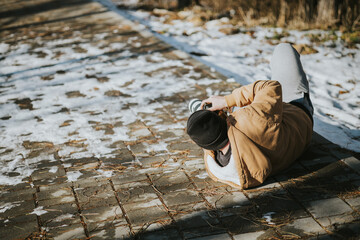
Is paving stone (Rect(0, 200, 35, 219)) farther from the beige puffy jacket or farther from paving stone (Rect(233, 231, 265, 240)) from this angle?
paving stone (Rect(233, 231, 265, 240))

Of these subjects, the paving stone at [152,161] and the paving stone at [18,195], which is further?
the paving stone at [152,161]

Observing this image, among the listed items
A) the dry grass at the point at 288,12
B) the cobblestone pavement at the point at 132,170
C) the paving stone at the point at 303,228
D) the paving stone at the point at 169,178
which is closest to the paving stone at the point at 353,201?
the cobblestone pavement at the point at 132,170

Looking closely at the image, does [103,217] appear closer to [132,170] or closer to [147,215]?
[147,215]

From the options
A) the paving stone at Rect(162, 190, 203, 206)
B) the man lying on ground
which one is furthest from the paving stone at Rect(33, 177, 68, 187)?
the man lying on ground

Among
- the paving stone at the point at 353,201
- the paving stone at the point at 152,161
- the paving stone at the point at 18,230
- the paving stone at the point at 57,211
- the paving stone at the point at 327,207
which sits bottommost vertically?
the paving stone at the point at 152,161

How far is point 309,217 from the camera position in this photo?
276 centimetres

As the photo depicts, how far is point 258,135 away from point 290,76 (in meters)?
1.08

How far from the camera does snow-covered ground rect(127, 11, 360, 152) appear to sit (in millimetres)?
4473

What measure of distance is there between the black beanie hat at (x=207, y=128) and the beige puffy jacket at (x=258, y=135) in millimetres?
77

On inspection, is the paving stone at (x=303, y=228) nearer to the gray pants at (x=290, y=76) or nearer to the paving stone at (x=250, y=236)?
the paving stone at (x=250, y=236)

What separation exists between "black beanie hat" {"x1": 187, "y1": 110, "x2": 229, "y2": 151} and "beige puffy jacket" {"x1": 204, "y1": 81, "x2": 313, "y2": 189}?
0.25ft

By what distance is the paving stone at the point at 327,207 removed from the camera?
278cm

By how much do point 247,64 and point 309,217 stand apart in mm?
3943

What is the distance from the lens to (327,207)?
2848 mm
